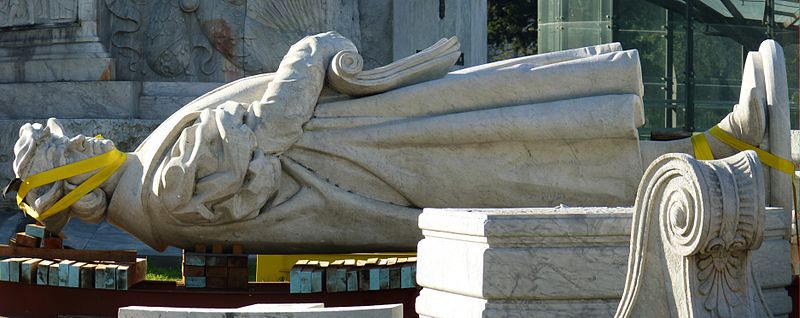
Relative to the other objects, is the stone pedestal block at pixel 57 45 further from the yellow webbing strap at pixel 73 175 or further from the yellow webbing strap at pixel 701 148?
the yellow webbing strap at pixel 701 148

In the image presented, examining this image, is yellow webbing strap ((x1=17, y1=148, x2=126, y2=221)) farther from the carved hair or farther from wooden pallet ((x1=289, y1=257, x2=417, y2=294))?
wooden pallet ((x1=289, y1=257, x2=417, y2=294))

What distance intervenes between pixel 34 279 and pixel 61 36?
4159 mm

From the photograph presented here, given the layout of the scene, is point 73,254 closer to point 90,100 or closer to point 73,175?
point 73,175

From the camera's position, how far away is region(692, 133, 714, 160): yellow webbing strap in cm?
724

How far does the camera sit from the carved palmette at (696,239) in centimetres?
424

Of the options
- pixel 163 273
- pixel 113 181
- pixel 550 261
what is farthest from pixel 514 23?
pixel 550 261

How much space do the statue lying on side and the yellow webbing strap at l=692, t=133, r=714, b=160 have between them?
0.16 ft

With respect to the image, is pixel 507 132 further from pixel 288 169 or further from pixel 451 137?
pixel 288 169

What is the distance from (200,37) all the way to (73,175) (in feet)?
13.0

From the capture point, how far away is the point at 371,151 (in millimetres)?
7344

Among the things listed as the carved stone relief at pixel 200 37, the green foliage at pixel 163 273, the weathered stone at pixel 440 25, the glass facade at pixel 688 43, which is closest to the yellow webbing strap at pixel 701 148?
the green foliage at pixel 163 273

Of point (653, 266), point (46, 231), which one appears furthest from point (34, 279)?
point (653, 266)

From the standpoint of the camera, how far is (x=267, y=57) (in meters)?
11.1

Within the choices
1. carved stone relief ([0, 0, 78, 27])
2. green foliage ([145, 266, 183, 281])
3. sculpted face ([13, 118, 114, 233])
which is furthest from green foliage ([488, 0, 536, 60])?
sculpted face ([13, 118, 114, 233])
